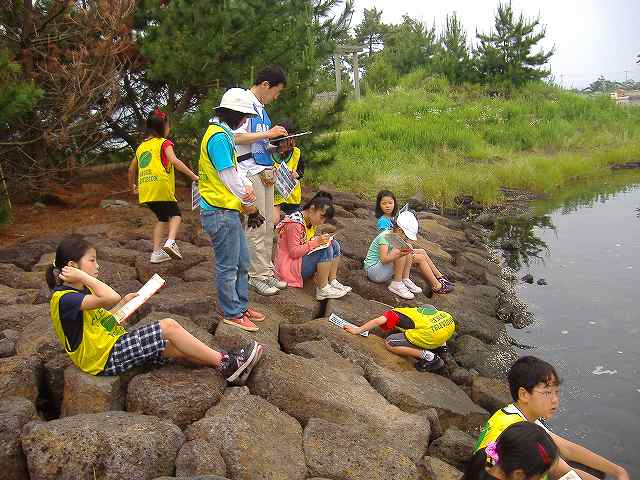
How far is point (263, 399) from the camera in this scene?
352cm

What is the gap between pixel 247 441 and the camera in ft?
10.2

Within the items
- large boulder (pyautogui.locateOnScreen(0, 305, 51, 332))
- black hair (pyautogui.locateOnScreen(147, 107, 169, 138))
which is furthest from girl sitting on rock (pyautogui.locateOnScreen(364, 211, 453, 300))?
large boulder (pyautogui.locateOnScreen(0, 305, 51, 332))

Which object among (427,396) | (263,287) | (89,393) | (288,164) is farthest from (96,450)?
(288,164)

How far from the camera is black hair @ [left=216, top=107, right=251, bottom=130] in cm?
404

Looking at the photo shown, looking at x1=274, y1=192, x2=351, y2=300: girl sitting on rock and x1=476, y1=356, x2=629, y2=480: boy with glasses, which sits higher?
x1=274, y1=192, x2=351, y2=300: girl sitting on rock

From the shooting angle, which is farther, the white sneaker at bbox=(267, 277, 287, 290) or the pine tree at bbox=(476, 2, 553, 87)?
the pine tree at bbox=(476, 2, 553, 87)

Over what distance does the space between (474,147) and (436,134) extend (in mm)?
1067

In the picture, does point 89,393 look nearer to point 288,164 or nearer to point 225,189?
point 225,189

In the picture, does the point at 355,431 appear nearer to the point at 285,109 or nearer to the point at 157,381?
the point at 157,381

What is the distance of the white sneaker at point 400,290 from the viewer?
595cm

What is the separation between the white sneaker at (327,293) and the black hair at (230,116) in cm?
188

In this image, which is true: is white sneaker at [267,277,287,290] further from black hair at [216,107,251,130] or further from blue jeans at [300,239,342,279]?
black hair at [216,107,251,130]

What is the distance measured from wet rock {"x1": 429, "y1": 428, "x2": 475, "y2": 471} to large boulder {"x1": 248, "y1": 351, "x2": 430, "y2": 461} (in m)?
0.11

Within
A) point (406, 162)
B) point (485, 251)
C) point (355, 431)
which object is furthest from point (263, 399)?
point (406, 162)
